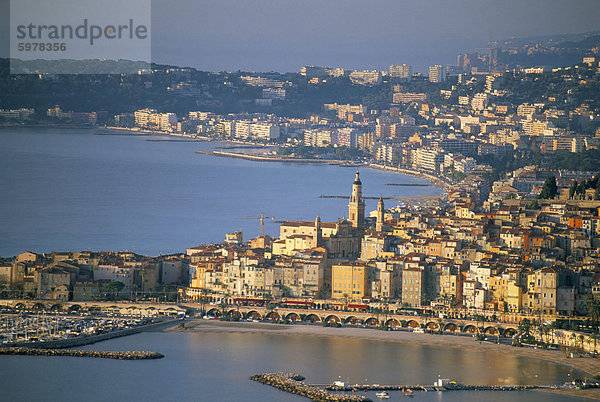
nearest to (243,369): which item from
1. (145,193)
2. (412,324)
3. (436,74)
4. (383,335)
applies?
(383,335)

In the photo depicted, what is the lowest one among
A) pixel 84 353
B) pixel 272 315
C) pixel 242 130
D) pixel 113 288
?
pixel 84 353

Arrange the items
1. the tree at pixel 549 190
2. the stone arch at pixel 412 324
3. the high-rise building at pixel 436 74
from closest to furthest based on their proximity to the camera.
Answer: the stone arch at pixel 412 324 → the tree at pixel 549 190 → the high-rise building at pixel 436 74

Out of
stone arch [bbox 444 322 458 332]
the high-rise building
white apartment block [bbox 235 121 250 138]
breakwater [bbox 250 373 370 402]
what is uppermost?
the high-rise building

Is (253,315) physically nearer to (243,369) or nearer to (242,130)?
(243,369)

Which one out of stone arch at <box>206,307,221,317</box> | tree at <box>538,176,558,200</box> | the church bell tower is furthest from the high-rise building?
stone arch at <box>206,307,221,317</box>

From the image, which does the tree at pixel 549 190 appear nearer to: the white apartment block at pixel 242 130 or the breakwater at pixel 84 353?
A: the breakwater at pixel 84 353

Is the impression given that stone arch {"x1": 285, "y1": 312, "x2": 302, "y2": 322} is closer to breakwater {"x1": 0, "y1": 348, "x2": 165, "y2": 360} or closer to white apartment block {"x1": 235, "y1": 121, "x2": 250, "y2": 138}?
breakwater {"x1": 0, "y1": 348, "x2": 165, "y2": 360}

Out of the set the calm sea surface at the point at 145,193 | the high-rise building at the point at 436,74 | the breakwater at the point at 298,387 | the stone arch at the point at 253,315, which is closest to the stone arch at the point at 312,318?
the stone arch at the point at 253,315
